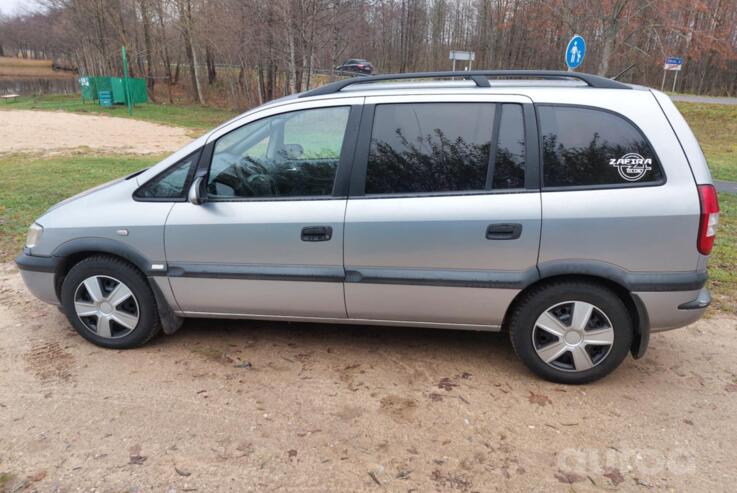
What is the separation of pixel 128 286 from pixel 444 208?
2.21m

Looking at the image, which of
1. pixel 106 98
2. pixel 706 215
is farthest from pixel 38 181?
pixel 106 98

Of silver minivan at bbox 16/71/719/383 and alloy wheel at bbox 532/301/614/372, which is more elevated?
silver minivan at bbox 16/71/719/383

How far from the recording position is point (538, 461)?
2.72 meters

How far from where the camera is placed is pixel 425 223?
323 cm

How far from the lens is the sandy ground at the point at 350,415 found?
2.63 m

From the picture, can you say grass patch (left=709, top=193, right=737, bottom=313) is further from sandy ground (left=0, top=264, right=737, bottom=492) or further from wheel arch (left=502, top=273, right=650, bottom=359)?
wheel arch (left=502, top=273, right=650, bottom=359)

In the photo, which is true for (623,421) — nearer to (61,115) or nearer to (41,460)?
(41,460)

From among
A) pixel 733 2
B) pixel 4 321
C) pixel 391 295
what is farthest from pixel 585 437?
pixel 733 2

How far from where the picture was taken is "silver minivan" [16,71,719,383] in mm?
3115

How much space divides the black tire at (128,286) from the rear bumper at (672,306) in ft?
10.3

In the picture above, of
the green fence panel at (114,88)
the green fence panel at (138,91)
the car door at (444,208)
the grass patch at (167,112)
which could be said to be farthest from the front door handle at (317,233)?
the green fence panel at (138,91)

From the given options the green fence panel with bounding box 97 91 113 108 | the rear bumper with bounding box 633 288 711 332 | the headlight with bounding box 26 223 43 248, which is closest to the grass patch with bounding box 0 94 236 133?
the green fence panel with bounding box 97 91 113 108
